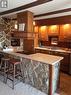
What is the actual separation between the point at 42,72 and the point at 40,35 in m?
3.37

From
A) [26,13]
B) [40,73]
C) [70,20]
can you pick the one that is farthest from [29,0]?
[70,20]

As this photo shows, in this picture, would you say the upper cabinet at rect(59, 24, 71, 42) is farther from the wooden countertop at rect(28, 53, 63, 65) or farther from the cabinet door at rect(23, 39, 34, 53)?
the wooden countertop at rect(28, 53, 63, 65)

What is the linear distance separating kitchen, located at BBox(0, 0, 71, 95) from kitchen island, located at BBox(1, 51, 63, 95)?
2.46 ft

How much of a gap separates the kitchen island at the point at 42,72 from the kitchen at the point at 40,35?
2.46ft

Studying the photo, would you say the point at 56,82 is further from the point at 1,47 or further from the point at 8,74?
the point at 1,47

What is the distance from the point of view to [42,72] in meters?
3.14

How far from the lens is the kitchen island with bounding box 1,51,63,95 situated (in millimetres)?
2953

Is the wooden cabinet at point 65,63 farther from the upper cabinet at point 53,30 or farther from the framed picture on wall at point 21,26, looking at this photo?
the framed picture on wall at point 21,26

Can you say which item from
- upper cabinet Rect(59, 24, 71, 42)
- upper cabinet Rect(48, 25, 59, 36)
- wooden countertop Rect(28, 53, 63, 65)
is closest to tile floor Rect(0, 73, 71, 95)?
wooden countertop Rect(28, 53, 63, 65)

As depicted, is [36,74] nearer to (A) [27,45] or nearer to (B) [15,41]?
(A) [27,45]

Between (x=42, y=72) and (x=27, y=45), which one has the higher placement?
(x=27, y=45)

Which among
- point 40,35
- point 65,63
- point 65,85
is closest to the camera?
point 65,85

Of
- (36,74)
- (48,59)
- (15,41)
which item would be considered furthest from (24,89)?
(15,41)

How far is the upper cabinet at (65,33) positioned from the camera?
193 inches
